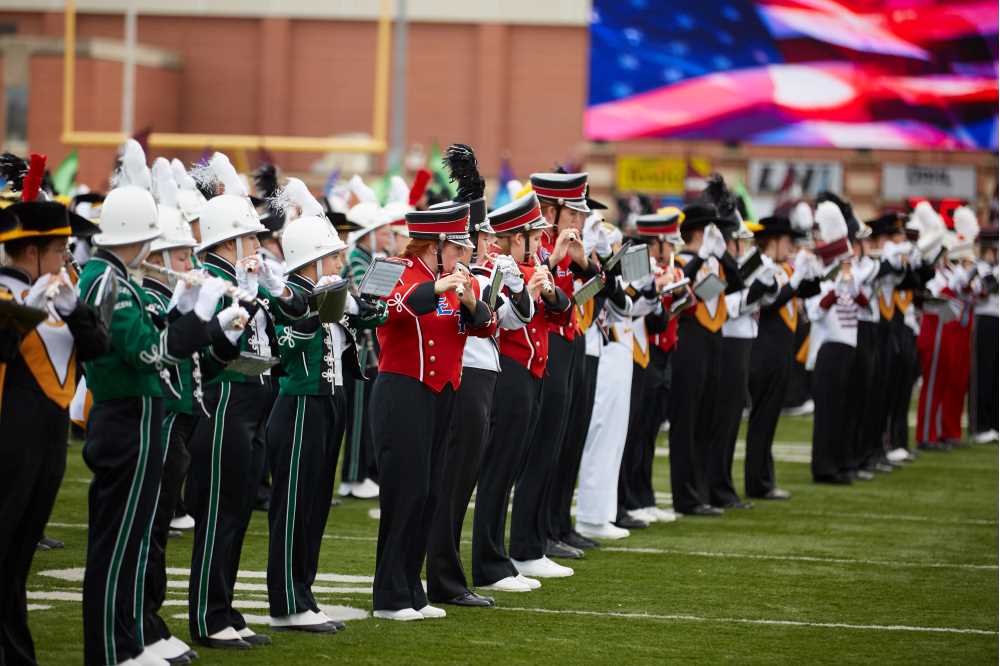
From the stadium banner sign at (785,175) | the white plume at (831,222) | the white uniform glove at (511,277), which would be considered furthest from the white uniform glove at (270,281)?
the stadium banner sign at (785,175)

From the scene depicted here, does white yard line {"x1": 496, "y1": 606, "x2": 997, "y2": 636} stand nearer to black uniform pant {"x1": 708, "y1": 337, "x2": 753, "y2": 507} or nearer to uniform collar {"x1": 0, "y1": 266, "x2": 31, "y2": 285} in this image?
uniform collar {"x1": 0, "y1": 266, "x2": 31, "y2": 285}

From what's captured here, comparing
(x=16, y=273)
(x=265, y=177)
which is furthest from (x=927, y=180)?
(x=16, y=273)

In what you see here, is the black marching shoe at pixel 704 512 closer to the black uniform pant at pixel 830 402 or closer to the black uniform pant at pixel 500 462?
the black uniform pant at pixel 830 402

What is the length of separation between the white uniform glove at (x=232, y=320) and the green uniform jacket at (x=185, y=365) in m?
0.04

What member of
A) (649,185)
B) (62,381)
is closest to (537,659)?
(62,381)

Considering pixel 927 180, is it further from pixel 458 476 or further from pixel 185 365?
pixel 185 365

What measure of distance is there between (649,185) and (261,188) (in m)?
15.0

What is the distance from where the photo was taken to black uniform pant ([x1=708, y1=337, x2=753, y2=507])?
13.0 m

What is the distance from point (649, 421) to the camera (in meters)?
12.7

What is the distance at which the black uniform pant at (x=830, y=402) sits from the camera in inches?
586

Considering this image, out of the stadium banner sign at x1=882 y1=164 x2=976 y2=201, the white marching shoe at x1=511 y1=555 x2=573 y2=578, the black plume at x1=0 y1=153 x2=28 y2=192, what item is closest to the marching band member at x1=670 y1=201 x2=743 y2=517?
the white marching shoe at x1=511 y1=555 x2=573 y2=578

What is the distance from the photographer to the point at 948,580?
10141 mm

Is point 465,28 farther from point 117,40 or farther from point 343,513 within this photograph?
point 343,513

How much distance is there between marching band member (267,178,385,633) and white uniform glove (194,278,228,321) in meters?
0.97
